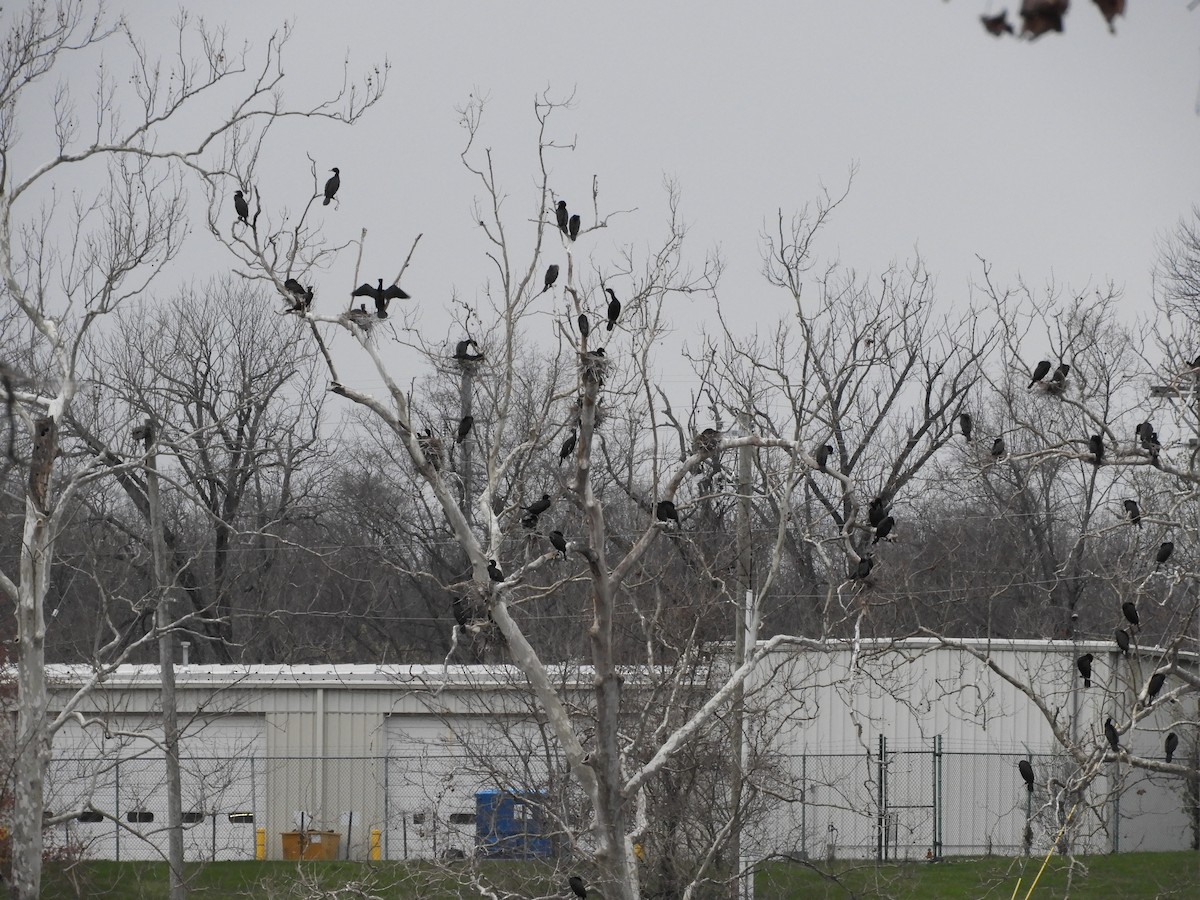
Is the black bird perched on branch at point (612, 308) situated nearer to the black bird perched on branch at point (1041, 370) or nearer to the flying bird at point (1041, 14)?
the black bird perched on branch at point (1041, 370)

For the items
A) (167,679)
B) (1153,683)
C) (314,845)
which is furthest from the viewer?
(314,845)

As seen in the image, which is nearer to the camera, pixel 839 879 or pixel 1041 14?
pixel 1041 14

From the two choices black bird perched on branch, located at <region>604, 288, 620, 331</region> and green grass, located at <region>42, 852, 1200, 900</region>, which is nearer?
black bird perched on branch, located at <region>604, 288, 620, 331</region>

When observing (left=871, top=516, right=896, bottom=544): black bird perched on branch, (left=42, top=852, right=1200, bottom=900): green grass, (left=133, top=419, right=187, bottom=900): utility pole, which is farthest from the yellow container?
(left=871, top=516, right=896, bottom=544): black bird perched on branch

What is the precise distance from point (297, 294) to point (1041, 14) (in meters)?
6.28

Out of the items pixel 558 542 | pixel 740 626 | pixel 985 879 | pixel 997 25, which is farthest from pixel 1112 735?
pixel 985 879

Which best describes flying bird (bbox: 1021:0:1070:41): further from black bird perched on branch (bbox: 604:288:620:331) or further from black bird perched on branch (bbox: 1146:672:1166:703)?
black bird perched on branch (bbox: 1146:672:1166:703)

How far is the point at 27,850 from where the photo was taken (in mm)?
13758

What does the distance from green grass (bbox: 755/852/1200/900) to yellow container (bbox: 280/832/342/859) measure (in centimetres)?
766

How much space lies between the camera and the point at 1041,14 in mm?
1487

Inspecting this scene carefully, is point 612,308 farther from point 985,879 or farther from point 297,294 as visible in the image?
point 985,879

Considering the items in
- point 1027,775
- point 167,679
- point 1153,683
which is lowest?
point 1027,775

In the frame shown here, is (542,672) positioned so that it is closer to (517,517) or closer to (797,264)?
(517,517)

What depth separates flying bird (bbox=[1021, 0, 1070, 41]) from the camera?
148 cm
